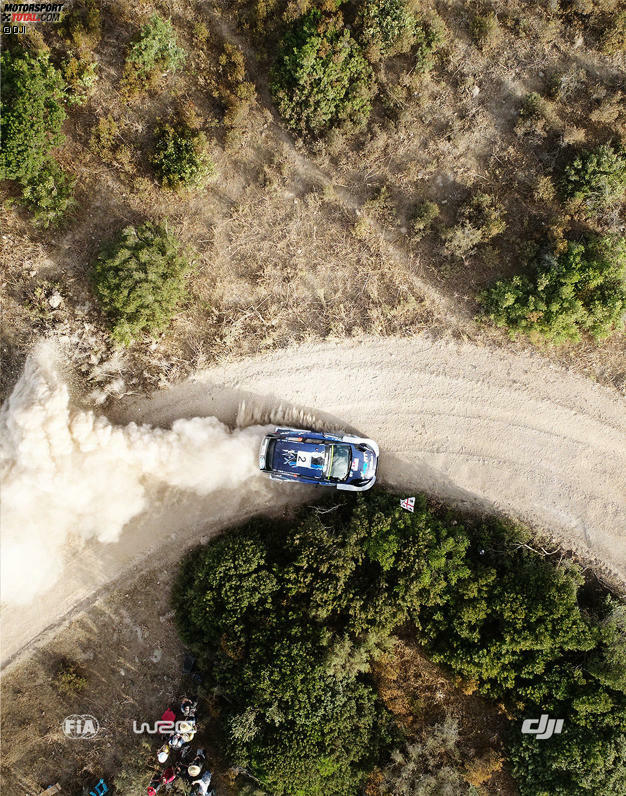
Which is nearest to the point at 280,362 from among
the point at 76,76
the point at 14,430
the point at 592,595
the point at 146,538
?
the point at 146,538

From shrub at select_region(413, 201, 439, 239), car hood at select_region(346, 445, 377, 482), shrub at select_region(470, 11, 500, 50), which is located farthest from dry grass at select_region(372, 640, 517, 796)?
shrub at select_region(470, 11, 500, 50)

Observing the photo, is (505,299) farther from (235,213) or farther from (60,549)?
(60,549)

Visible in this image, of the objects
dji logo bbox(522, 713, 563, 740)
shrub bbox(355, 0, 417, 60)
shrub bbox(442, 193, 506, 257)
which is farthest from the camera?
shrub bbox(442, 193, 506, 257)

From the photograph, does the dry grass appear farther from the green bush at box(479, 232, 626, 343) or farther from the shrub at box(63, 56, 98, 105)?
the shrub at box(63, 56, 98, 105)

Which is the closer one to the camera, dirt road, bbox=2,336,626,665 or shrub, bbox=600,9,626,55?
shrub, bbox=600,9,626,55

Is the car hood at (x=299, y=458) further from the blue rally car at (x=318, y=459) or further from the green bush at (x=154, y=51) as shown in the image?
the green bush at (x=154, y=51)

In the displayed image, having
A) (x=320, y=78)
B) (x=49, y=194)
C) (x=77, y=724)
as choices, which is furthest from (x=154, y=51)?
(x=77, y=724)
